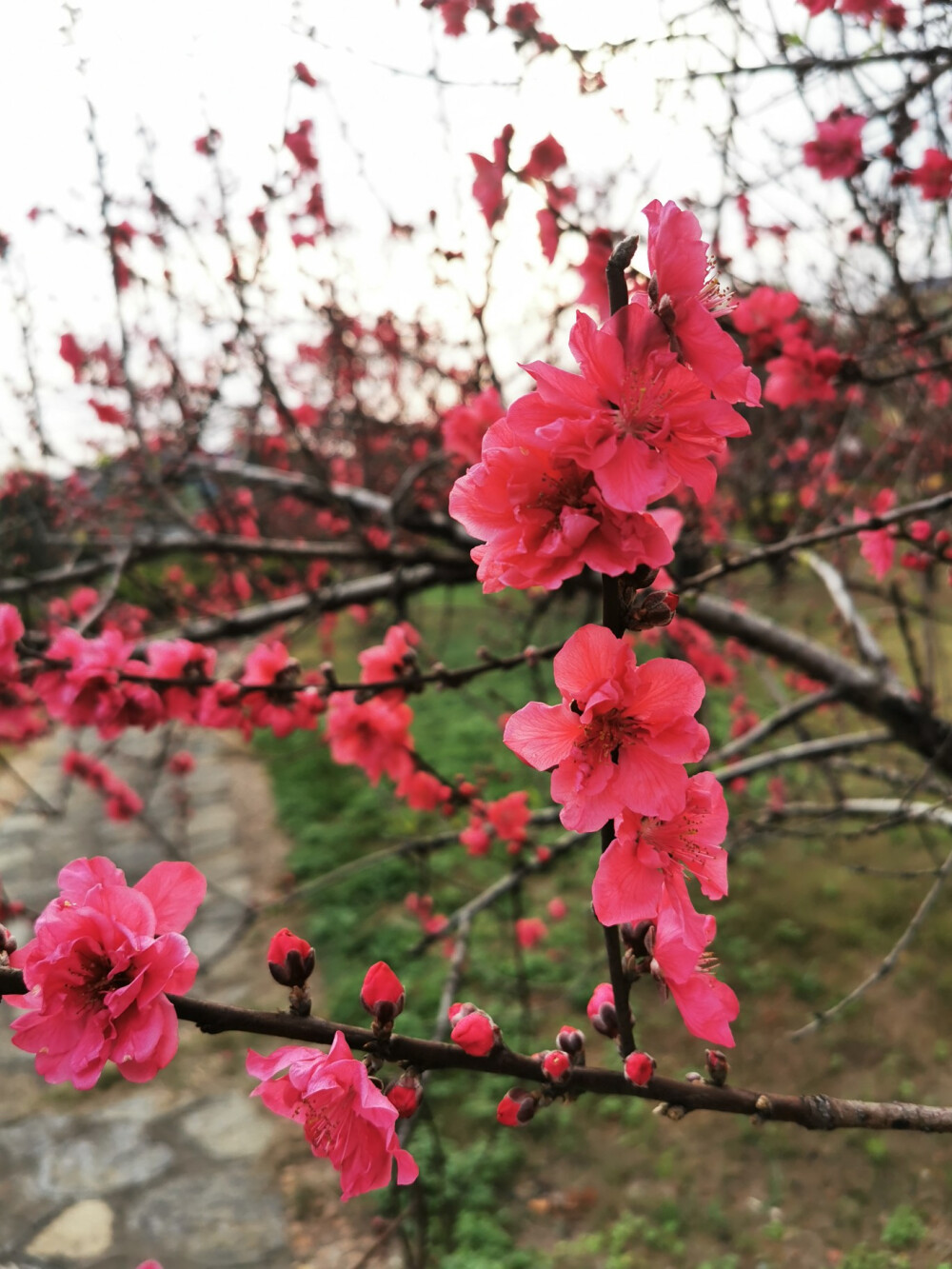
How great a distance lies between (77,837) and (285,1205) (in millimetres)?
4339

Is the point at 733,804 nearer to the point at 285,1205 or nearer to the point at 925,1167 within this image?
the point at 925,1167

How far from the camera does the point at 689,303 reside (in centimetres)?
71

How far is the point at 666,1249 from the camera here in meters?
2.92

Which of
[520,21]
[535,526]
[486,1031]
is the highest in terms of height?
[520,21]

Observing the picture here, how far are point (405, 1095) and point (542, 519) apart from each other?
24.6 inches

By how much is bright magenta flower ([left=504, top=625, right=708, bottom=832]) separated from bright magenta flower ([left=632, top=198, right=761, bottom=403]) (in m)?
0.24

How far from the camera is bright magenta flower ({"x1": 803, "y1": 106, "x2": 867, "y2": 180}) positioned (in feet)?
9.34

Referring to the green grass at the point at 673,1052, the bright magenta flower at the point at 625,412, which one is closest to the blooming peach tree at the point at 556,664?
the bright magenta flower at the point at 625,412

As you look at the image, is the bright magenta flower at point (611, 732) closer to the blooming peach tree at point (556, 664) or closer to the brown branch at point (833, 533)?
the blooming peach tree at point (556, 664)

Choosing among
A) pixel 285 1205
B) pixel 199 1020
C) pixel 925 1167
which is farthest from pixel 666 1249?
pixel 199 1020

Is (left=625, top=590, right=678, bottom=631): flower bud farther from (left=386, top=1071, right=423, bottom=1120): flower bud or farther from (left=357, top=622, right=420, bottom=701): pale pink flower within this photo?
(left=357, top=622, right=420, bottom=701): pale pink flower

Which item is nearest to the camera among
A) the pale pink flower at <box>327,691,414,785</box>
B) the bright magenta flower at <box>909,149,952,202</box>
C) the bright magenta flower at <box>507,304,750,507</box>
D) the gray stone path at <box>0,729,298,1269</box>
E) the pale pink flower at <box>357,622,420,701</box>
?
the bright magenta flower at <box>507,304,750,507</box>

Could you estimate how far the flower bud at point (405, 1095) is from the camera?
2.81 ft

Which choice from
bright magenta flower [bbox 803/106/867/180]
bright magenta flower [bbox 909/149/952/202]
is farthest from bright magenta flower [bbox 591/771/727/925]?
Result: bright magenta flower [bbox 803/106/867/180]
